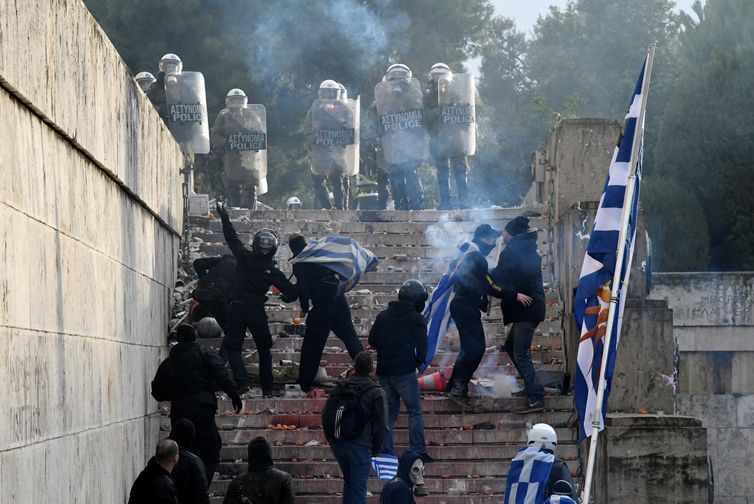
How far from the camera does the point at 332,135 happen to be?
23.0m

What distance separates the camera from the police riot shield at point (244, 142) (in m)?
23.5

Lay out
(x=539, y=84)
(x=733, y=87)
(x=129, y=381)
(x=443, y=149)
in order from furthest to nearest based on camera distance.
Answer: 1. (x=539, y=84)
2. (x=733, y=87)
3. (x=443, y=149)
4. (x=129, y=381)

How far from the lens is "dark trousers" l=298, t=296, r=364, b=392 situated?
14062 mm

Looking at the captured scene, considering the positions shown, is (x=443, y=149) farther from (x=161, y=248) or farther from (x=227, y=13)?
(x=227, y=13)

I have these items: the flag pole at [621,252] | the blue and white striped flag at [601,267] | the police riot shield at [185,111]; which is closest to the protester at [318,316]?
the blue and white striped flag at [601,267]

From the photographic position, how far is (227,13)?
4103 centimetres

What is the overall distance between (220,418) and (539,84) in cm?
4595

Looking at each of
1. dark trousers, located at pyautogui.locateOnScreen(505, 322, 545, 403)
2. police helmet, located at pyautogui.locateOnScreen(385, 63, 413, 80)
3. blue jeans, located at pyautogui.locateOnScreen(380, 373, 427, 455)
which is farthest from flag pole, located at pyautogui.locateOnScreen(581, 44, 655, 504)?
police helmet, located at pyautogui.locateOnScreen(385, 63, 413, 80)

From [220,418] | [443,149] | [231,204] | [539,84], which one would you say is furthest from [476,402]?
[539,84]

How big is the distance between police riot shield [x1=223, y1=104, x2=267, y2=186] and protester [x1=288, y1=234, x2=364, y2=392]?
9.48 metres

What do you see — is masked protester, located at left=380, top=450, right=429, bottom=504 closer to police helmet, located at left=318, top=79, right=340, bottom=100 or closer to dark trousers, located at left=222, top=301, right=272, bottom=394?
dark trousers, located at left=222, top=301, right=272, bottom=394

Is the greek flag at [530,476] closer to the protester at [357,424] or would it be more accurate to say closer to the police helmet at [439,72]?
the protester at [357,424]

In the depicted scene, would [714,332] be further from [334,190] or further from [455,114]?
[334,190]

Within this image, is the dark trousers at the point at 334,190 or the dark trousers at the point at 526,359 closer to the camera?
the dark trousers at the point at 526,359
